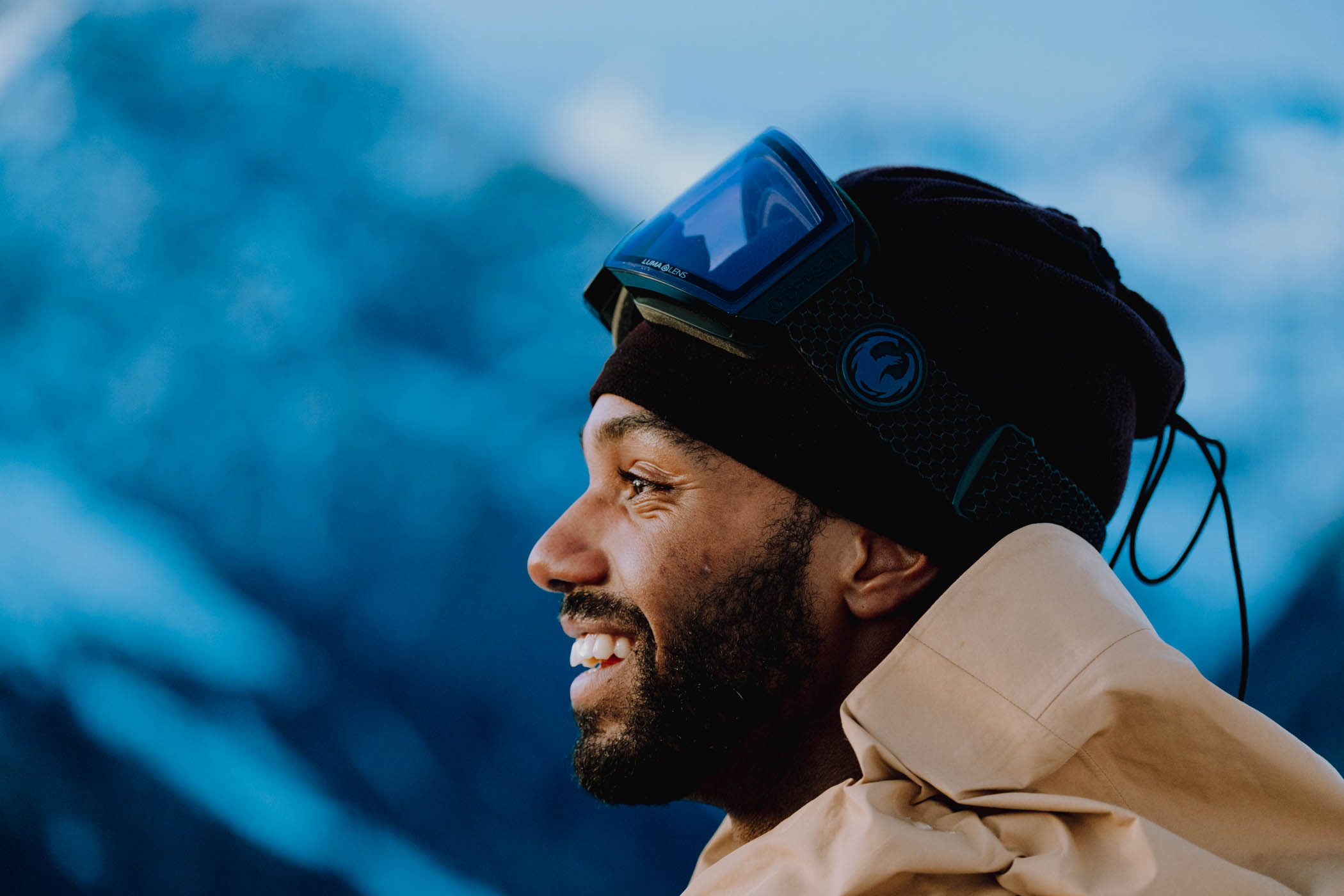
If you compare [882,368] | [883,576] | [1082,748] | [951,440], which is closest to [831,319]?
[882,368]

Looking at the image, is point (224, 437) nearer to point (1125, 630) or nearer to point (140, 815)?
point (140, 815)

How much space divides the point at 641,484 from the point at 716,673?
0.78ft

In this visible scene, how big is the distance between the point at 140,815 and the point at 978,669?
1581 millimetres

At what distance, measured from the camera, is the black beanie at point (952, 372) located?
1153 mm

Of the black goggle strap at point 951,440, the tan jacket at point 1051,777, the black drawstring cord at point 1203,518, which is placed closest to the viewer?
the tan jacket at point 1051,777

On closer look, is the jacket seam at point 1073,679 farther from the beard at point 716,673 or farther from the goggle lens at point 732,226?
the goggle lens at point 732,226

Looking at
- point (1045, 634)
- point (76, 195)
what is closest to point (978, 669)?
point (1045, 634)

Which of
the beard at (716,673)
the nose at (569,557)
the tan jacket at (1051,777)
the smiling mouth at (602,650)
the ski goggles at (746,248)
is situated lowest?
the tan jacket at (1051,777)

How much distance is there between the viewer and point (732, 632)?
1136 millimetres

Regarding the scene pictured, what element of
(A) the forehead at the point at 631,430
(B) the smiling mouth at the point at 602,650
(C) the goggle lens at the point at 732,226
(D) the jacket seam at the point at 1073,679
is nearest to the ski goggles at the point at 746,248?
(C) the goggle lens at the point at 732,226

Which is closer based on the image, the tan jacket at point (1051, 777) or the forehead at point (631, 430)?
the tan jacket at point (1051, 777)

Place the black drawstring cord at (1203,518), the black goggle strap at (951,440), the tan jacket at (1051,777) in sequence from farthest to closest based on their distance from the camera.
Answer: the black drawstring cord at (1203,518) → the black goggle strap at (951,440) → the tan jacket at (1051,777)

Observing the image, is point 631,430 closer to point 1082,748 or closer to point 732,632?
point 732,632

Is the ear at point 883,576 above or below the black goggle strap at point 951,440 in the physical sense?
below
